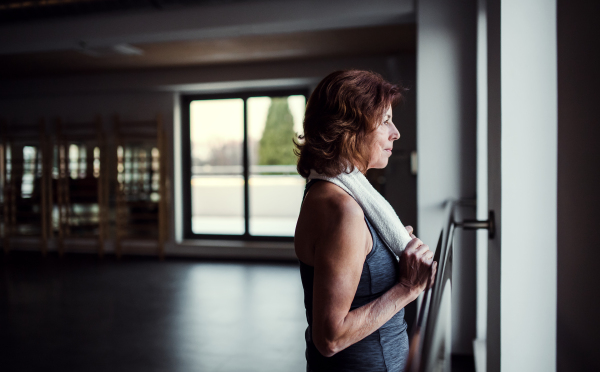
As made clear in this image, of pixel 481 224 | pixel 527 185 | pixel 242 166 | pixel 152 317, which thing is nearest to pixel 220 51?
pixel 242 166

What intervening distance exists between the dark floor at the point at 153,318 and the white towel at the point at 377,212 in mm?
2138

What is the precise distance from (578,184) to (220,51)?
4620 mm

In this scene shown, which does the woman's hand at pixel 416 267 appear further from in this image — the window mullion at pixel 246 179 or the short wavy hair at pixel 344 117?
the window mullion at pixel 246 179

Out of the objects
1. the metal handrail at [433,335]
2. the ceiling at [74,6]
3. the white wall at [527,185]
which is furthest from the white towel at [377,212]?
the ceiling at [74,6]

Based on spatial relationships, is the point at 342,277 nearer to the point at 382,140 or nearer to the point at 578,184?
the point at 382,140

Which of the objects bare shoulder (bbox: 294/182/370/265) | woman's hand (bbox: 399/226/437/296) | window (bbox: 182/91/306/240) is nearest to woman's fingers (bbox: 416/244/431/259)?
woman's hand (bbox: 399/226/437/296)

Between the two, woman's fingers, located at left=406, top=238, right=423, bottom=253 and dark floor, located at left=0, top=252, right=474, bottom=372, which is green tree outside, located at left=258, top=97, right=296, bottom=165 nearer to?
dark floor, located at left=0, top=252, right=474, bottom=372

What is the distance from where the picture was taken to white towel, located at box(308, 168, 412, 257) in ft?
3.26

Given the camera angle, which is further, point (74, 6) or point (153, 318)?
point (153, 318)

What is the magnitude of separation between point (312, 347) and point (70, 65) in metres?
5.95

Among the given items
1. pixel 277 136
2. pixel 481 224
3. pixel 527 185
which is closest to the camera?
pixel 527 185

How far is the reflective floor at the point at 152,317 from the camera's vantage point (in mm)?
3041

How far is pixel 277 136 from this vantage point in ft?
21.5

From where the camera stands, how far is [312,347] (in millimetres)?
1141
